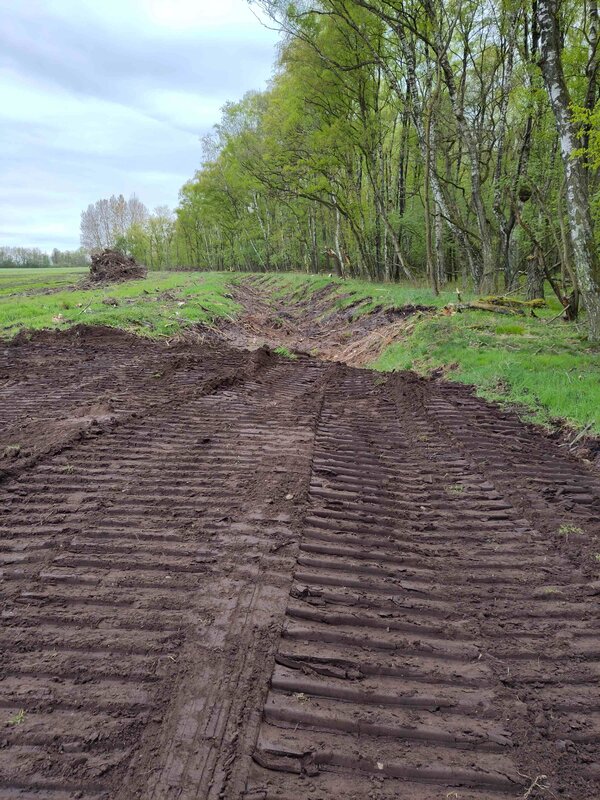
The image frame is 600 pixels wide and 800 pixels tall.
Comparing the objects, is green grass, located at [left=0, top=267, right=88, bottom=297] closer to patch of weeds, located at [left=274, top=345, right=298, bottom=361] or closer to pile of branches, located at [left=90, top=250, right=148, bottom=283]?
pile of branches, located at [left=90, top=250, right=148, bottom=283]

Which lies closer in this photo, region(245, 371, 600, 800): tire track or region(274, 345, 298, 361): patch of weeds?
region(245, 371, 600, 800): tire track

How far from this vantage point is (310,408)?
7.13 m

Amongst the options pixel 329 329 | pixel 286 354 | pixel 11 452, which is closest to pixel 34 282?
pixel 329 329

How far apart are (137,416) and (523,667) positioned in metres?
5.14

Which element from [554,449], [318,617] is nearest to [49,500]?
[318,617]

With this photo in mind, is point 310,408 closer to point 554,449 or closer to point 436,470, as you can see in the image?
point 436,470

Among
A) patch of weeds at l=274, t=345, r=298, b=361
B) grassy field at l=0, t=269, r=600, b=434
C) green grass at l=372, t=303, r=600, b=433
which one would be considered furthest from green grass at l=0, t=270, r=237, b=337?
green grass at l=372, t=303, r=600, b=433

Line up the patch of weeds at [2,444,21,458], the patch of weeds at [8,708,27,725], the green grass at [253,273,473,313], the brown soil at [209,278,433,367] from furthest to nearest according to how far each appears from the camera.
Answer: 1. the green grass at [253,273,473,313]
2. the brown soil at [209,278,433,367]
3. the patch of weeds at [2,444,21,458]
4. the patch of weeds at [8,708,27,725]

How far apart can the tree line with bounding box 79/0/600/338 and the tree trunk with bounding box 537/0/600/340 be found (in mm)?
22

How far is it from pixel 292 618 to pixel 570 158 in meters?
9.13

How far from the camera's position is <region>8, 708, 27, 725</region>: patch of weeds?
2.10m

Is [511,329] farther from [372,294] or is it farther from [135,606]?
[135,606]

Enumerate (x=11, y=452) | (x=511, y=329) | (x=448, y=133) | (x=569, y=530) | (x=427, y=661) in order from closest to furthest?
(x=427, y=661) < (x=569, y=530) < (x=11, y=452) < (x=511, y=329) < (x=448, y=133)

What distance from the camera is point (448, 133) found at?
2081 centimetres
